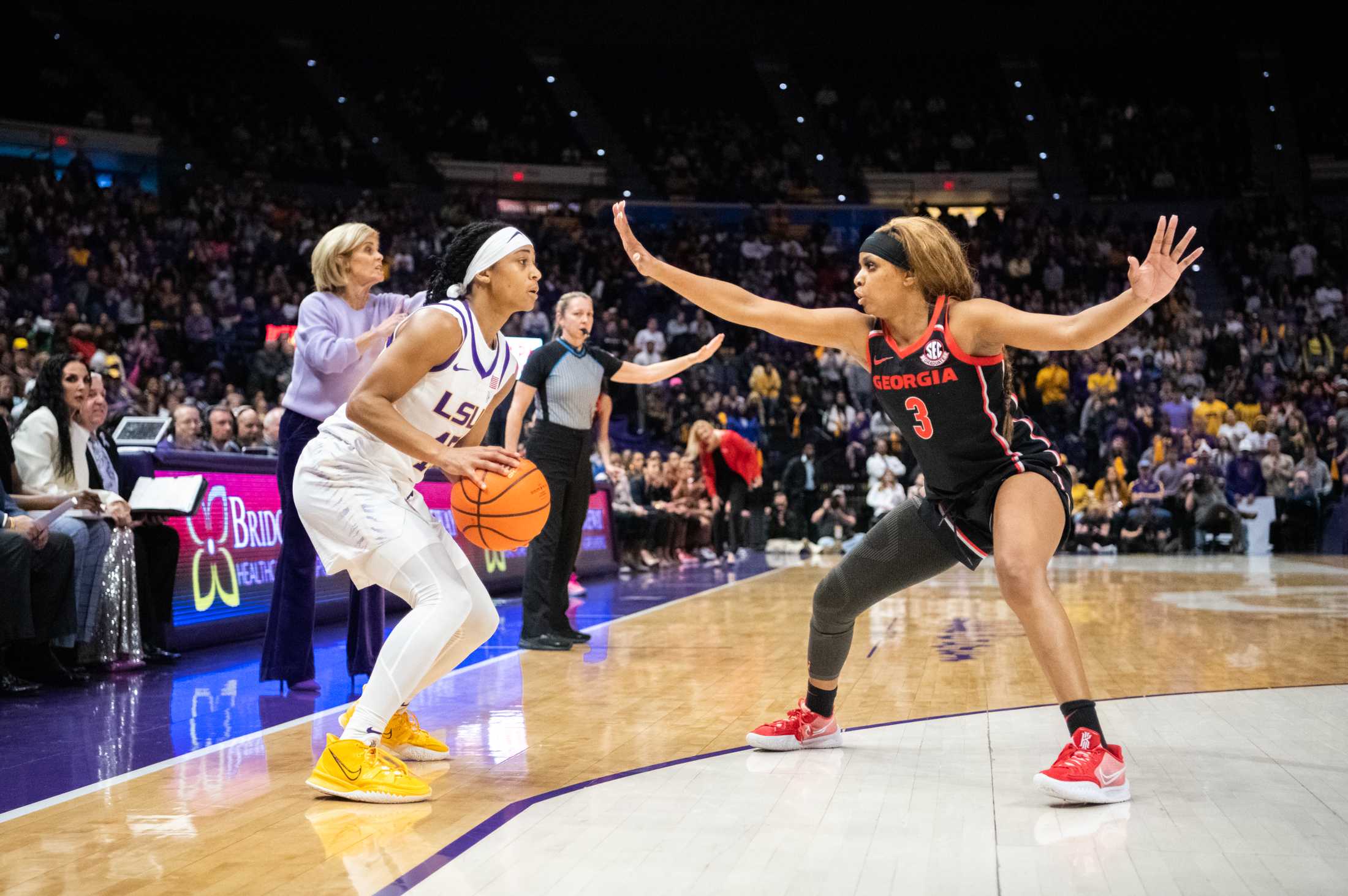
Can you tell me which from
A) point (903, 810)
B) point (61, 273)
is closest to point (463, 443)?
point (903, 810)

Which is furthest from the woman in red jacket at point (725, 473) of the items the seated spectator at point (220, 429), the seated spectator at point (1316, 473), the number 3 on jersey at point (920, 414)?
the number 3 on jersey at point (920, 414)

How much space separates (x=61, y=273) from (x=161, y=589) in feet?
46.6

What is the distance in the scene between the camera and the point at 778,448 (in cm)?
1977

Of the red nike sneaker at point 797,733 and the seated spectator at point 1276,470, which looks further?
the seated spectator at point 1276,470

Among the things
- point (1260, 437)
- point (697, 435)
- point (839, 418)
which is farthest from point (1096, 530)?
point (697, 435)

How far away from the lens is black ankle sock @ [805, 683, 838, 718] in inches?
164

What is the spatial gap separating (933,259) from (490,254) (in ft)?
4.54

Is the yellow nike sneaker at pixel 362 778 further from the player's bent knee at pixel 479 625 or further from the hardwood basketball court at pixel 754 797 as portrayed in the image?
the player's bent knee at pixel 479 625

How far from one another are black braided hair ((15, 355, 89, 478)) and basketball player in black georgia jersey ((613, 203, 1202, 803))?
332 cm

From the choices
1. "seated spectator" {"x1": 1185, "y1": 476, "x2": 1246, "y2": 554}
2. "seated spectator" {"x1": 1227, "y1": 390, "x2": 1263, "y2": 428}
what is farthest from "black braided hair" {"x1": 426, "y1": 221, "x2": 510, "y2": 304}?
"seated spectator" {"x1": 1227, "y1": 390, "x2": 1263, "y2": 428}

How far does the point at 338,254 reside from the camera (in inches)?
201

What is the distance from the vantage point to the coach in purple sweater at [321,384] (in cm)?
500

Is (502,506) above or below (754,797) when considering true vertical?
above

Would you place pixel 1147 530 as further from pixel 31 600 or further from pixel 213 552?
pixel 31 600
